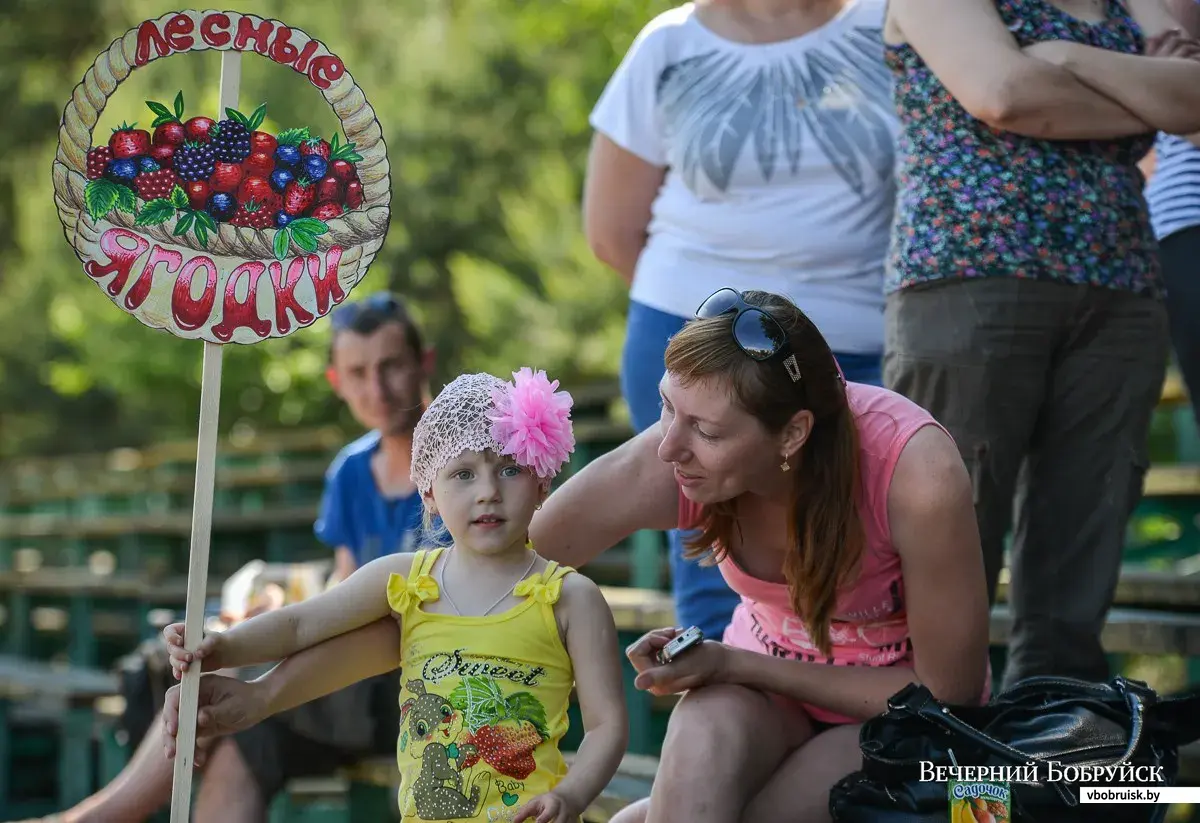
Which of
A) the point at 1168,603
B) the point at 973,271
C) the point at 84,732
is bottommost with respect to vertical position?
the point at 84,732

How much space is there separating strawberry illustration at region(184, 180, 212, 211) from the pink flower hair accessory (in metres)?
0.49

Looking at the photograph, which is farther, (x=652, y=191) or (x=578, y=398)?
(x=578, y=398)

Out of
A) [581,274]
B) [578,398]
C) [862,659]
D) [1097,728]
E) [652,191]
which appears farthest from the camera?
[581,274]

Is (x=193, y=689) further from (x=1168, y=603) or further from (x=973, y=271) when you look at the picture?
(x=1168, y=603)

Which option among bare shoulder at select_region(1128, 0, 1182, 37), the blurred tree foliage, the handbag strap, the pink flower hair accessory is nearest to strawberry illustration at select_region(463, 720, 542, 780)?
the pink flower hair accessory

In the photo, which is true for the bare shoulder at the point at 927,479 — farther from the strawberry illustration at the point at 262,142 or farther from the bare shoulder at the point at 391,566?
the strawberry illustration at the point at 262,142

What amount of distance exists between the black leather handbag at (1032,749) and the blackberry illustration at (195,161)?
119cm

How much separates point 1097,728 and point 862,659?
417mm

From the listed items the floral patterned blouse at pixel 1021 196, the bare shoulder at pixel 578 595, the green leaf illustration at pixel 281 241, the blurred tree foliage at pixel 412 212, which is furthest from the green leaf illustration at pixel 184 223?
the blurred tree foliage at pixel 412 212

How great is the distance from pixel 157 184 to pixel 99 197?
3.1 inches

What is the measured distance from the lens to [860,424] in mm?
2221

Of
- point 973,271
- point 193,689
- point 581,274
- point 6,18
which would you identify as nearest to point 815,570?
point 973,271

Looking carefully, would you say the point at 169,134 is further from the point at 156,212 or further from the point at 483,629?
the point at 483,629

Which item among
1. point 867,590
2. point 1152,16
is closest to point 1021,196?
point 1152,16
